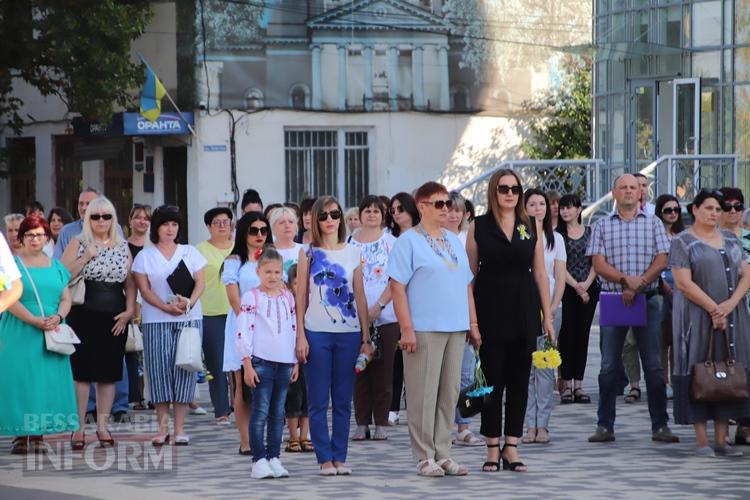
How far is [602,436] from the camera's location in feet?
40.4

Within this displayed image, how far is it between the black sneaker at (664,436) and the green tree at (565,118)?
82.9ft

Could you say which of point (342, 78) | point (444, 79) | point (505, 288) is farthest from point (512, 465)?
point (444, 79)

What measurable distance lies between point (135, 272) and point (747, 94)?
63.7 ft

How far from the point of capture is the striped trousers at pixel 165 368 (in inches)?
496

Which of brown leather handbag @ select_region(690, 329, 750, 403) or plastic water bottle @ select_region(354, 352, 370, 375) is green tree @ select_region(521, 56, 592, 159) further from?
plastic water bottle @ select_region(354, 352, 370, 375)

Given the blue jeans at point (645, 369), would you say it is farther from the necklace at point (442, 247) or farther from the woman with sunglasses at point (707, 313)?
the necklace at point (442, 247)

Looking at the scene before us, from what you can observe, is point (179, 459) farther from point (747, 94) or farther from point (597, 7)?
point (597, 7)

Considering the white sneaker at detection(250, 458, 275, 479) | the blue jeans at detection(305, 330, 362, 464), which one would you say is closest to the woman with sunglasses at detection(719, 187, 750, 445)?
the blue jeans at detection(305, 330, 362, 464)

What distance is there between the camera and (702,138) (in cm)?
3056

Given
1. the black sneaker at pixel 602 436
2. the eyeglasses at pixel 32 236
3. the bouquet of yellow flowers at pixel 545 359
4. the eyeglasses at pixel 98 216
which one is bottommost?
the black sneaker at pixel 602 436

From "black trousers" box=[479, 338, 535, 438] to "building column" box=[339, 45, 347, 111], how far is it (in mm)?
25826

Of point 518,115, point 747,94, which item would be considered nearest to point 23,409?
point 747,94

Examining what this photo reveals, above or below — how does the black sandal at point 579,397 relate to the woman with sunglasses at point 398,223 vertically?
below

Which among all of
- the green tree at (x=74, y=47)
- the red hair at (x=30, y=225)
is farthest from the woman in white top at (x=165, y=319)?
the green tree at (x=74, y=47)
